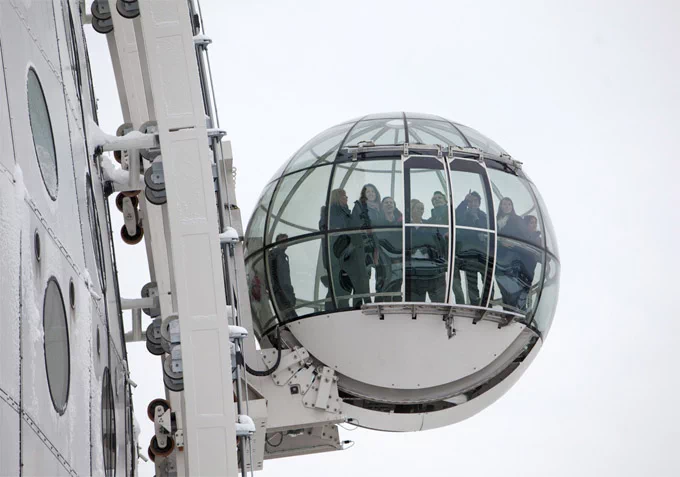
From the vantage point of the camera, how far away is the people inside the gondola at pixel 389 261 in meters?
16.4

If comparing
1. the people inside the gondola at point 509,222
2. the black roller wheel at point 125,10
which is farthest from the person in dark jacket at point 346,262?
the black roller wheel at point 125,10

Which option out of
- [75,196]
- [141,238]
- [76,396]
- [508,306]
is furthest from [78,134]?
[508,306]

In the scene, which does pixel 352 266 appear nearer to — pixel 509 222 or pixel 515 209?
pixel 509 222

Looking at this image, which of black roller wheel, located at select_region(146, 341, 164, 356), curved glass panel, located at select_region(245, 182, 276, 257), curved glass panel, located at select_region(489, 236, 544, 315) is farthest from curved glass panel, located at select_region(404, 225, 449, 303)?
black roller wheel, located at select_region(146, 341, 164, 356)

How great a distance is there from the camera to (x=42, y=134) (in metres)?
9.16

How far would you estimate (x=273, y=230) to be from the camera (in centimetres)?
1731

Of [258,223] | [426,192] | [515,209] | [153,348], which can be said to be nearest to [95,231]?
[153,348]

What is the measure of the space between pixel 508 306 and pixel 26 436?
10224 mm

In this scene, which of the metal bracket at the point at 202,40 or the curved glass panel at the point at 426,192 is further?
the curved glass panel at the point at 426,192

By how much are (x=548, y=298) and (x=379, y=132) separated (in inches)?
120

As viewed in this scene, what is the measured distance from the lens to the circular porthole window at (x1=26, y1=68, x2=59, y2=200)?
8.81 m

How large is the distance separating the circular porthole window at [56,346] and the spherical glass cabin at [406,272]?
307 inches

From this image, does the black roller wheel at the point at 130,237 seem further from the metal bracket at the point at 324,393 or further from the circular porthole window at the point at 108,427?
the circular porthole window at the point at 108,427

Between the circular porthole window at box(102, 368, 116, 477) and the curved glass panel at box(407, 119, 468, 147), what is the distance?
6978 millimetres
